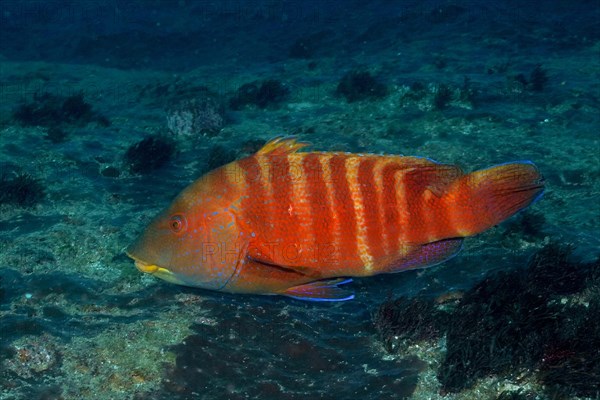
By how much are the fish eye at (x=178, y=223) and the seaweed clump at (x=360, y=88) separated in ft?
32.1

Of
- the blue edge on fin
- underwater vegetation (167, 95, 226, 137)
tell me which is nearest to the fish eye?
the blue edge on fin

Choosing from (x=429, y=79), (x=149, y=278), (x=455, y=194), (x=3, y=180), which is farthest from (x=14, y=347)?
(x=429, y=79)

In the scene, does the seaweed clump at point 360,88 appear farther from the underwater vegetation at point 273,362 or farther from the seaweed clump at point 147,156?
the underwater vegetation at point 273,362

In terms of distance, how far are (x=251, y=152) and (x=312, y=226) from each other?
20.4ft

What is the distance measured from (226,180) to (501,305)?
9.32 feet

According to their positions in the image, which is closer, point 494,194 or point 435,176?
→ point 494,194

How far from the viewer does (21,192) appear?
715 centimetres

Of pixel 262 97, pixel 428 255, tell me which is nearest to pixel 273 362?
pixel 428 255

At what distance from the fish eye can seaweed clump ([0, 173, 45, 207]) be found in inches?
203

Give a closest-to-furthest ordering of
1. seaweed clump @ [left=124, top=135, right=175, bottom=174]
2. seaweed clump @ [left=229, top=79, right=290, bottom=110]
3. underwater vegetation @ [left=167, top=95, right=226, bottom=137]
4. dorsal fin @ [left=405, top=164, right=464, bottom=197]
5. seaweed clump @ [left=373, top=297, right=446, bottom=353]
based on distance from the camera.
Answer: dorsal fin @ [left=405, top=164, right=464, bottom=197] → seaweed clump @ [left=373, top=297, right=446, bottom=353] → seaweed clump @ [left=124, top=135, right=175, bottom=174] → underwater vegetation @ [left=167, top=95, right=226, bottom=137] → seaweed clump @ [left=229, top=79, right=290, bottom=110]

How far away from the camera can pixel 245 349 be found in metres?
4.04

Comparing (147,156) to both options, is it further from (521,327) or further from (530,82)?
(530,82)

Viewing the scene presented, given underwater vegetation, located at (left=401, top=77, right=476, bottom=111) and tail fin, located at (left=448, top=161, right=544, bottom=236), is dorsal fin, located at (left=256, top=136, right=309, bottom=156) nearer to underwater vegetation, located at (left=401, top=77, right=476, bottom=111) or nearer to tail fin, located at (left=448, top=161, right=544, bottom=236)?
tail fin, located at (left=448, top=161, right=544, bottom=236)

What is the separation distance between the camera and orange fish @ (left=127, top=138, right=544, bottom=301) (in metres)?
3.11
